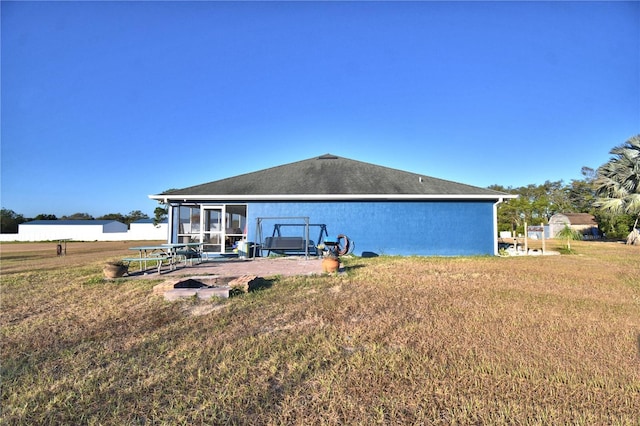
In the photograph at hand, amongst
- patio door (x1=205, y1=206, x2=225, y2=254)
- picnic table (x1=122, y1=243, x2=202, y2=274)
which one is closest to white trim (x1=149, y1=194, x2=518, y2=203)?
patio door (x1=205, y1=206, x2=225, y2=254)

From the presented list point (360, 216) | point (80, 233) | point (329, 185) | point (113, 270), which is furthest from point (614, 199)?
point (80, 233)

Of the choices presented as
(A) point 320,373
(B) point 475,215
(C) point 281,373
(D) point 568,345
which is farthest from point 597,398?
(B) point 475,215

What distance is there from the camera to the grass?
7.01ft

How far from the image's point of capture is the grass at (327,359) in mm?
2137

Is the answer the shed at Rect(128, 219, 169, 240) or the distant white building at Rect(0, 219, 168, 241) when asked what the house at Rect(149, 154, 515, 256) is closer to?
the distant white building at Rect(0, 219, 168, 241)

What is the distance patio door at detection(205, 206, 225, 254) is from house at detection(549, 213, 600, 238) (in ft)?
119

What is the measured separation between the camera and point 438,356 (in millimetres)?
2912

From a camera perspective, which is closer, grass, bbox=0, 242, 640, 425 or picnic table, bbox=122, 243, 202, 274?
grass, bbox=0, 242, 640, 425

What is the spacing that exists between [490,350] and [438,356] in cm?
56

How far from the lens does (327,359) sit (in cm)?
→ 288

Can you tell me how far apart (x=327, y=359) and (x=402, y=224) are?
31.2 feet

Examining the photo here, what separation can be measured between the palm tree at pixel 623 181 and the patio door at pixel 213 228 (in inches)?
943

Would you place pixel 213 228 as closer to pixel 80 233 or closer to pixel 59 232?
pixel 80 233

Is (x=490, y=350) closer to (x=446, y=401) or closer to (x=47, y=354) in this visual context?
(x=446, y=401)
